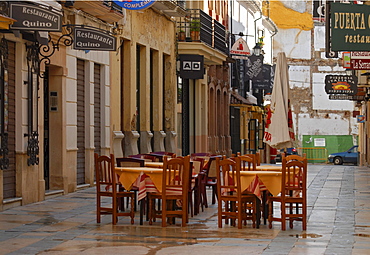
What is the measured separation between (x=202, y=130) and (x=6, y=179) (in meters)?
17.9

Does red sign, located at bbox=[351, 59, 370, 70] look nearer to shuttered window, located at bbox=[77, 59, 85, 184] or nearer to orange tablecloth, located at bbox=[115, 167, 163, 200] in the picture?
shuttered window, located at bbox=[77, 59, 85, 184]

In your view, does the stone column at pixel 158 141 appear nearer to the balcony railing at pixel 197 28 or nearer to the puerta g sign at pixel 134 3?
the balcony railing at pixel 197 28

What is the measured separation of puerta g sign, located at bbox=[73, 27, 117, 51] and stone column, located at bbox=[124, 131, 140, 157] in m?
6.73

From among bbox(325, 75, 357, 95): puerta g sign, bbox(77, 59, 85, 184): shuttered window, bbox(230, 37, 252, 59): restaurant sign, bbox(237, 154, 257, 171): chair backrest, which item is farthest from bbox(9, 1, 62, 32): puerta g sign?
bbox(325, 75, 357, 95): puerta g sign

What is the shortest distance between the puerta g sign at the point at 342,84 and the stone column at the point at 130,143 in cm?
1519

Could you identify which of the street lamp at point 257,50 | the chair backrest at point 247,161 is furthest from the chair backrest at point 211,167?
the street lamp at point 257,50

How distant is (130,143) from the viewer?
22188mm

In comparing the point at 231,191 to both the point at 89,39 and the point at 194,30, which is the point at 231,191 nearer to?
the point at 89,39

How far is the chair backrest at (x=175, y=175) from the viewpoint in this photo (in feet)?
37.6

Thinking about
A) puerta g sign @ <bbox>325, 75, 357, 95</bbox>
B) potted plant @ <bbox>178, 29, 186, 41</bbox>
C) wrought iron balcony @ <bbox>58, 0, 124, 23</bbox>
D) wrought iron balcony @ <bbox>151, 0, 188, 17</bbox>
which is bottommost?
puerta g sign @ <bbox>325, 75, 357, 95</bbox>

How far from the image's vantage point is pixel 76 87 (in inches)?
727

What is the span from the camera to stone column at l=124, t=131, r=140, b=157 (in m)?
22.2

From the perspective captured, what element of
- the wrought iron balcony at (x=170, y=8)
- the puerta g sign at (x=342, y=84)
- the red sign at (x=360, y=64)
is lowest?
the red sign at (x=360, y=64)

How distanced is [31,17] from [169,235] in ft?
14.4
